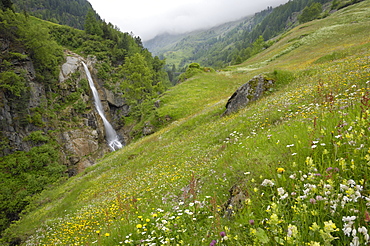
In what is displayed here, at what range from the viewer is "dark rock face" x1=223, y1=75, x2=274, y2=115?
19203mm

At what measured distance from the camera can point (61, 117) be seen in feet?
170

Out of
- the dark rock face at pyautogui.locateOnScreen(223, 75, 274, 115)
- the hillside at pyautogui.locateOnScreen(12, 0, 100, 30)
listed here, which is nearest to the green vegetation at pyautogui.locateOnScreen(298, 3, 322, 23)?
the dark rock face at pyautogui.locateOnScreen(223, 75, 274, 115)

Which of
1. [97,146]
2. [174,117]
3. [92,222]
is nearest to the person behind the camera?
[92,222]

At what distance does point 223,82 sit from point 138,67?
22991 mm

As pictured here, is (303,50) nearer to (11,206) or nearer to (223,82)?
(223,82)

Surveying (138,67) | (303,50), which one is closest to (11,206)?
(138,67)

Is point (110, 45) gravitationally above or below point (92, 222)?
above

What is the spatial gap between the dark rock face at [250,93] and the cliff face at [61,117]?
1719 inches

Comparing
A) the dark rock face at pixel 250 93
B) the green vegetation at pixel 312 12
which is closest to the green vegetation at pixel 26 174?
the dark rock face at pixel 250 93

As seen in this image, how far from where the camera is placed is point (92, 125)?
56.8 metres

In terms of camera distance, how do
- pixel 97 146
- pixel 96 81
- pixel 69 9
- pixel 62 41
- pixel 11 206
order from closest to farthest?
1. pixel 11 206
2. pixel 97 146
3. pixel 96 81
4. pixel 62 41
5. pixel 69 9

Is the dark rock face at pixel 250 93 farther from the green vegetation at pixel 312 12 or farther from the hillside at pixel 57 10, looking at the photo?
the hillside at pixel 57 10

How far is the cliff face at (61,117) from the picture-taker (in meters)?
40.9

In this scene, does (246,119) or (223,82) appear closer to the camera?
(246,119)
